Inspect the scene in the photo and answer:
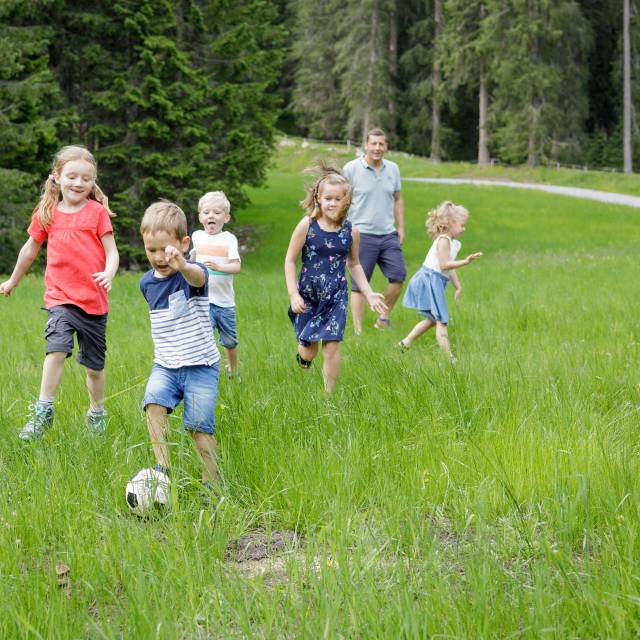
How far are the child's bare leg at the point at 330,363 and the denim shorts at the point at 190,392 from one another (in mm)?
1492

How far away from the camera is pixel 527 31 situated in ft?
151

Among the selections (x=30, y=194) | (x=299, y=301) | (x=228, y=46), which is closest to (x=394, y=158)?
(x=228, y=46)

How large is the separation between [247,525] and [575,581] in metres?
1.38

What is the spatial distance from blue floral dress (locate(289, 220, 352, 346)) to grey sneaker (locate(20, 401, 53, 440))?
6.05 ft

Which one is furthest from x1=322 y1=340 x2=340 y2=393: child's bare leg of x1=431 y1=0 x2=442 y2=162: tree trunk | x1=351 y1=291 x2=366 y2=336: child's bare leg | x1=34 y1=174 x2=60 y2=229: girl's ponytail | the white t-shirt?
x1=431 y1=0 x2=442 y2=162: tree trunk

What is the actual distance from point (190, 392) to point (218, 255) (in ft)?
8.80

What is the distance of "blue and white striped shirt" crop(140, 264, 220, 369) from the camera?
425cm

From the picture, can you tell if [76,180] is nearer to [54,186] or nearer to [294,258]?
[54,186]

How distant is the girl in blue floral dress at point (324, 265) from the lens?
19.4ft

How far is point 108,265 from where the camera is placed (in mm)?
5344

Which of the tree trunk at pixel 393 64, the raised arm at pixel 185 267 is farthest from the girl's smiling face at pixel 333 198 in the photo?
the tree trunk at pixel 393 64

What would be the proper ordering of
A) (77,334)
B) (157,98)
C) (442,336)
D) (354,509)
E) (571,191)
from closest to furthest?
(354,509) < (77,334) < (442,336) < (157,98) < (571,191)

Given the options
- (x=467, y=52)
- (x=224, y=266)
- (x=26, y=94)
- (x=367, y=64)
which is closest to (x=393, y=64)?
(x=367, y=64)

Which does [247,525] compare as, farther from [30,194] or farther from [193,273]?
[30,194]
